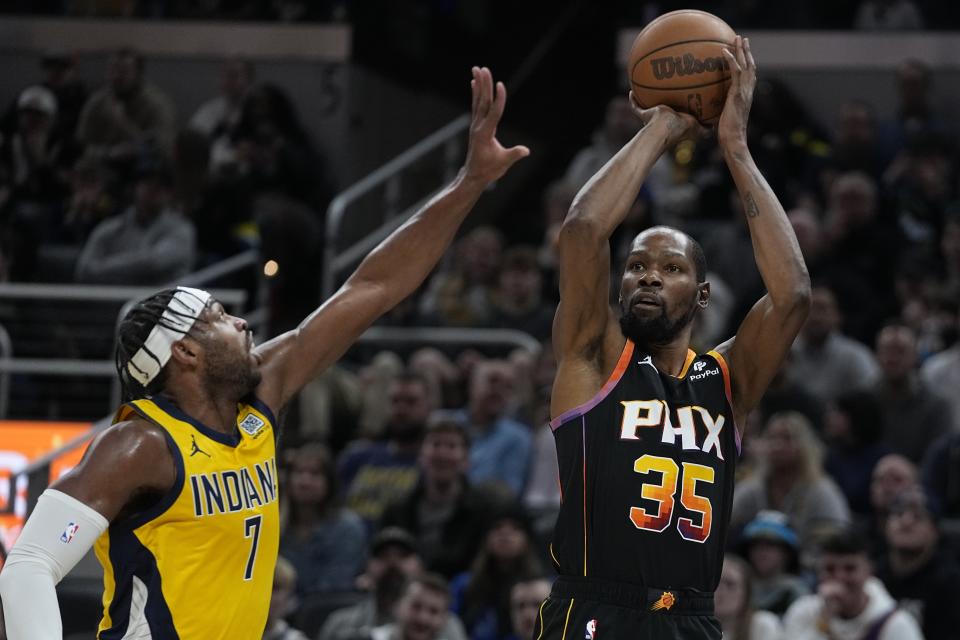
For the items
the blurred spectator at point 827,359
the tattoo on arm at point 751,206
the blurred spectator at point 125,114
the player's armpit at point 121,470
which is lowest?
the player's armpit at point 121,470

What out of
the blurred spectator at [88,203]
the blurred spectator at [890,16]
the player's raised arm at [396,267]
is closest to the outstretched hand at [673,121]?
the player's raised arm at [396,267]

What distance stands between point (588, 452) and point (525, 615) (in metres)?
3.57

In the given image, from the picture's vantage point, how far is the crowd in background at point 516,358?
889 centimetres

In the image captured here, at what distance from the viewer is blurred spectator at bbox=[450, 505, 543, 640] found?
356 inches

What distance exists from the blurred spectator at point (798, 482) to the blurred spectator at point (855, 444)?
Answer: 34 cm

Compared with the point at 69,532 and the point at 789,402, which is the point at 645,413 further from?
the point at 789,402

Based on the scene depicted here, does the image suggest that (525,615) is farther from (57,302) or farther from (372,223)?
(372,223)

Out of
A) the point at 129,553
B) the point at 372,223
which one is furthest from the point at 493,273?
the point at 129,553

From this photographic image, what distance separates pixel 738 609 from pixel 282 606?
2.41m

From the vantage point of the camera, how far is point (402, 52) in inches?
651

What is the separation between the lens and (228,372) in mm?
5039

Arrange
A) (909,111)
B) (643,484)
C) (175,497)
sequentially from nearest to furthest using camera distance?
(175,497), (643,484), (909,111)

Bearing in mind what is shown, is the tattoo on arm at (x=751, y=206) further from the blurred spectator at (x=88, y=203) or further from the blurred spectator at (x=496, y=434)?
the blurred spectator at (x=88, y=203)

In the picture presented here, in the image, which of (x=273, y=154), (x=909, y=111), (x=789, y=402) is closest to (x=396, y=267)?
(x=789, y=402)
